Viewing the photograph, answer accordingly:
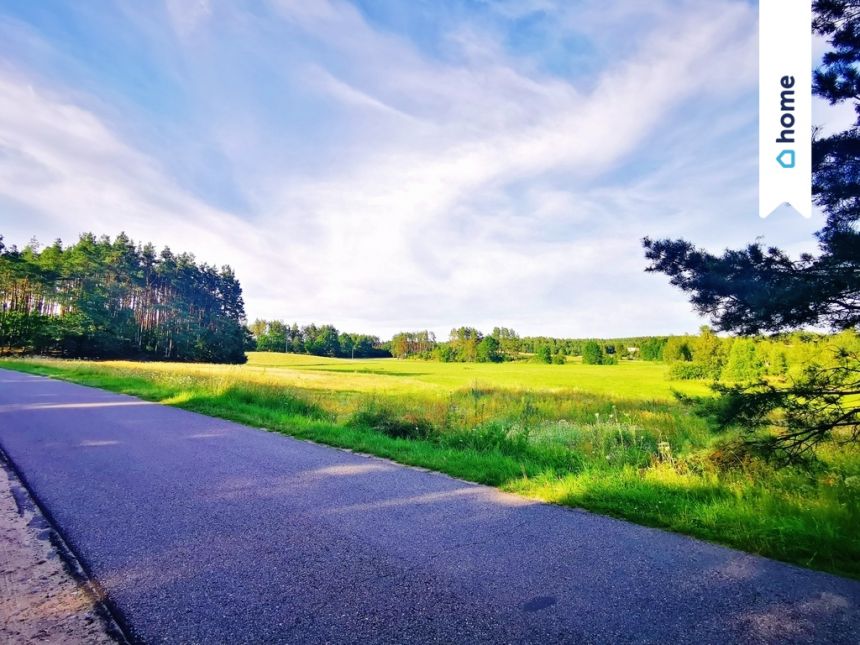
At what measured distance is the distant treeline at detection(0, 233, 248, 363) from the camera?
48.1 m

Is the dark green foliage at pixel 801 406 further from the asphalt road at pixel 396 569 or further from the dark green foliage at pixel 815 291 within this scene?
the asphalt road at pixel 396 569

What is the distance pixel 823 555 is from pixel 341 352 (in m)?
119

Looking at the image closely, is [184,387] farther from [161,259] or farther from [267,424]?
[161,259]

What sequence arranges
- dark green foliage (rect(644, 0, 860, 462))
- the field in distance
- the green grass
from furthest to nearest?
the field in distance, dark green foliage (rect(644, 0, 860, 462)), the green grass

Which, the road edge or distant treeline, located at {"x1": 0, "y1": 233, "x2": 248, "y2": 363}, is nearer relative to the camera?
the road edge

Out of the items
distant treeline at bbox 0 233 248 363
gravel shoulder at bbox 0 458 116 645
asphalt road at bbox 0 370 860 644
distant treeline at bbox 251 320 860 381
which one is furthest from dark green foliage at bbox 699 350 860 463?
distant treeline at bbox 251 320 860 381

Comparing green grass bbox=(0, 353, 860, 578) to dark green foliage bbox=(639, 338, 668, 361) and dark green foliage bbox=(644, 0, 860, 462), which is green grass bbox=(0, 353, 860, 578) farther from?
dark green foliage bbox=(639, 338, 668, 361)

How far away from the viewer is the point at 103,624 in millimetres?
2219

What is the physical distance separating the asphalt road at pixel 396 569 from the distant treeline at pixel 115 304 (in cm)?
5947

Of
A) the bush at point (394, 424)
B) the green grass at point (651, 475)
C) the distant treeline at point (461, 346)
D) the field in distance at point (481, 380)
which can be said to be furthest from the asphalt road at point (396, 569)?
the distant treeline at point (461, 346)

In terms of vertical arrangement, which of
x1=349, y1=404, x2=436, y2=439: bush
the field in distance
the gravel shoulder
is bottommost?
the field in distance

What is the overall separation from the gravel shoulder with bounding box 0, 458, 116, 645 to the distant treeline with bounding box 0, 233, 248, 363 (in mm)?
60582

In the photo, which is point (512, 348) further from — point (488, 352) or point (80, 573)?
point (80, 573)

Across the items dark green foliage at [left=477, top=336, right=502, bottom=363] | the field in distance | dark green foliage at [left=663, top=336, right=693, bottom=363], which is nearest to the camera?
the field in distance
